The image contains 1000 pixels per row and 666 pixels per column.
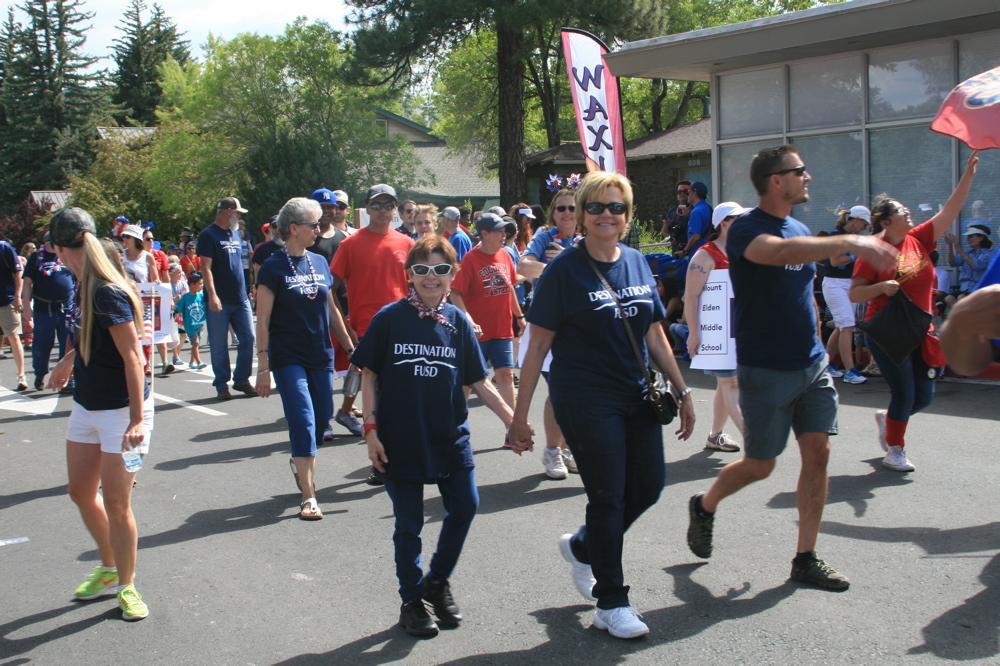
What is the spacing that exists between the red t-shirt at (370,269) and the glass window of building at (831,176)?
7766 millimetres

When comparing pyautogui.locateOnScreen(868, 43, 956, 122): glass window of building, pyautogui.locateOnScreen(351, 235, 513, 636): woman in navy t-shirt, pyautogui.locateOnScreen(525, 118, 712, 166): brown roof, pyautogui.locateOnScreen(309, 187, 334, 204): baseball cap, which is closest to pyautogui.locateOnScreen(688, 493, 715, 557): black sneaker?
pyautogui.locateOnScreen(351, 235, 513, 636): woman in navy t-shirt

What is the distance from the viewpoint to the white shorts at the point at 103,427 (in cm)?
418

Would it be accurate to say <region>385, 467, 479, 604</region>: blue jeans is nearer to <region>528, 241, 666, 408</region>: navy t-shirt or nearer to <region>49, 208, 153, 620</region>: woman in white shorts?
<region>528, 241, 666, 408</region>: navy t-shirt

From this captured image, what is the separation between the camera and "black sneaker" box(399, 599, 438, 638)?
3910 mm

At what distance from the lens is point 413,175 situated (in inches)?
1647

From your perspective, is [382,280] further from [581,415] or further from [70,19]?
[70,19]

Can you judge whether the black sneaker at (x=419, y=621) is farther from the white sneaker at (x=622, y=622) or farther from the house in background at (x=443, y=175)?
the house in background at (x=443, y=175)

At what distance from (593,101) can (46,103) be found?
2424 inches

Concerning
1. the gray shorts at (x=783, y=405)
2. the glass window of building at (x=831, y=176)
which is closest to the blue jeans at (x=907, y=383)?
the gray shorts at (x=783, y=405)

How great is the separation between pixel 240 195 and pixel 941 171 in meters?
32.4

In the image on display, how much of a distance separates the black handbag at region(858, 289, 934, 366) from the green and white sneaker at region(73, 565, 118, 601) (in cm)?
458

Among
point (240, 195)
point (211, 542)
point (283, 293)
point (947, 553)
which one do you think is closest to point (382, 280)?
point (283, 293)

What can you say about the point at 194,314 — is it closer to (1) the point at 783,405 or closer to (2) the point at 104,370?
(2) the point at 104,370

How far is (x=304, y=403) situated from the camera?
19.3ft
